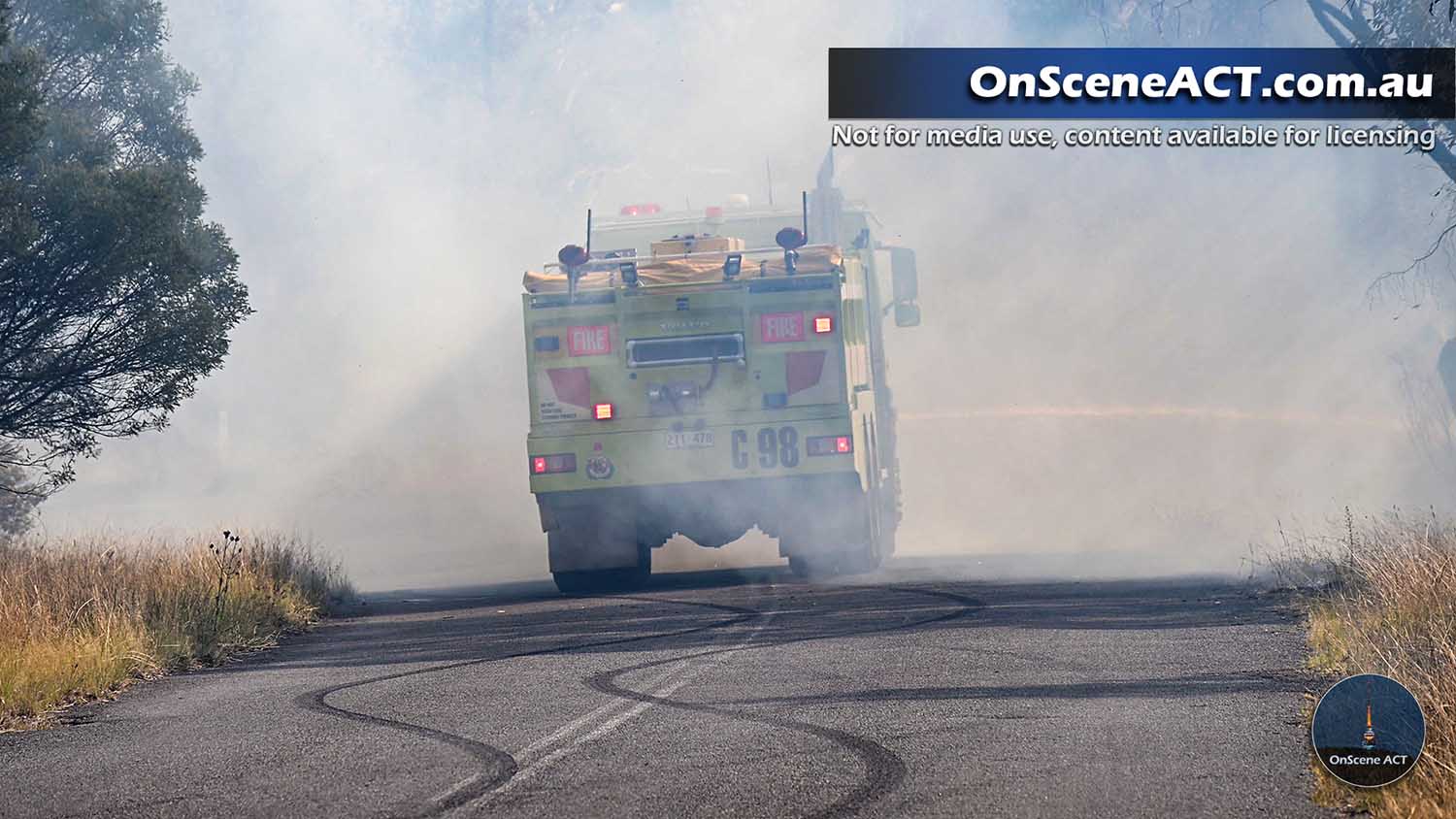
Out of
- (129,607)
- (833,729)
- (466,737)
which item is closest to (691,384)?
(129,607)

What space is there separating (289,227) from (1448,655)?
56718 millimetres

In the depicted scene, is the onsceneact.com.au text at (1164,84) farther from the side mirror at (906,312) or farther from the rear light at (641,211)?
the rear light at (641,211)

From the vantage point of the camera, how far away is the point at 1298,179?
55.3 m

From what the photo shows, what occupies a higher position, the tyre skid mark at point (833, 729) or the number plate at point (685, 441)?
the number plate at point (685, 441)

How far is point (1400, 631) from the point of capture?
9.12 meters

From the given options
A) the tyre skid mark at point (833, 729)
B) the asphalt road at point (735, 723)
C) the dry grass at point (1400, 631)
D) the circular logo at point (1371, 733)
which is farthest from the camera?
the asphalt road at point (735, 723)

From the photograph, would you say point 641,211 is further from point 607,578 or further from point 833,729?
point 833,729

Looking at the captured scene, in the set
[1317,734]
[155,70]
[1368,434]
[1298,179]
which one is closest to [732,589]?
[1317,734]

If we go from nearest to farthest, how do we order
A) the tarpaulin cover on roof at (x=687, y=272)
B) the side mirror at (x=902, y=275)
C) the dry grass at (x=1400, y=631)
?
the dry grass at (x=1400, y=631)
the tarpaulin cover on roof at (x=687, y=272)
the side mirror at (x=902, y=275)

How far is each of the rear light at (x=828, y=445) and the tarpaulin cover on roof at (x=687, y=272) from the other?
148 centimetres

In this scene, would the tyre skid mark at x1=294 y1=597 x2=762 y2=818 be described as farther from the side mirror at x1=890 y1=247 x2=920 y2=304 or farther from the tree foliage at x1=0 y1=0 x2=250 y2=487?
the tree foliage at x1=0 y1=0 x2=250 y2=487

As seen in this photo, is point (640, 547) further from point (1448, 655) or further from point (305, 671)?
point (1448, 655)

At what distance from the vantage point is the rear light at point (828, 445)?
1625 centimetres

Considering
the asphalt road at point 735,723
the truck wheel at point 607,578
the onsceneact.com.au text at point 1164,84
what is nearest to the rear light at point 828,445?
the truck wheel at point 607,578
